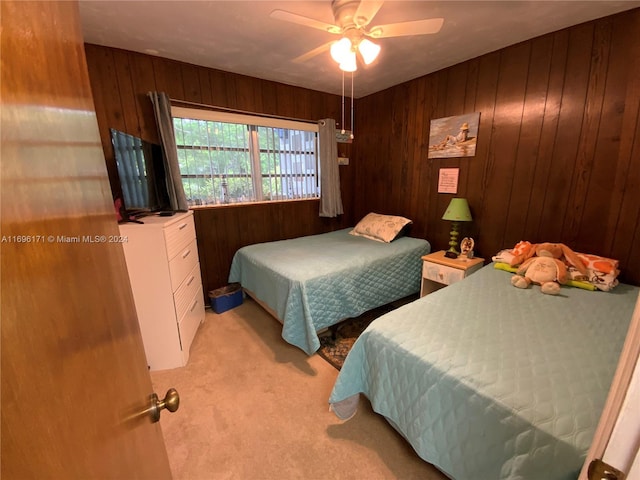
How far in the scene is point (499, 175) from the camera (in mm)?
2467

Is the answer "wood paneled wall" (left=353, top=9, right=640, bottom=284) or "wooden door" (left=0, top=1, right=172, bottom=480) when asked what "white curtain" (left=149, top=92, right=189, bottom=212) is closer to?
"wooden door" (left=0, top=1, right=172, bottom=480)

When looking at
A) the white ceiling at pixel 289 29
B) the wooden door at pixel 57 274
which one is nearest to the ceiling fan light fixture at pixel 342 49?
the white ceiling at pixel 289 29

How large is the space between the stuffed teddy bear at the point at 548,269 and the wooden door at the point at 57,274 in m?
2.19

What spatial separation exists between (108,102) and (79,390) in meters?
2.66

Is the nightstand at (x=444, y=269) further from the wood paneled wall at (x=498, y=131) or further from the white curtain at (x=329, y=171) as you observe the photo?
the white curtain at (x=329, y=171)

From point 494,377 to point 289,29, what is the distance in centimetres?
238

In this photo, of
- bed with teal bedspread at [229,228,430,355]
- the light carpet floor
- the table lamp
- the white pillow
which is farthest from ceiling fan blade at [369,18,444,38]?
the light carpet floor

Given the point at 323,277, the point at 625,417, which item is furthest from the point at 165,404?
the point at 323,277

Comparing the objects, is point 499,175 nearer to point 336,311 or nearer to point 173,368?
point 336,311

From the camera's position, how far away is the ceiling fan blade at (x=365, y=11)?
1.36 m

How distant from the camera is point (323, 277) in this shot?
2.11m

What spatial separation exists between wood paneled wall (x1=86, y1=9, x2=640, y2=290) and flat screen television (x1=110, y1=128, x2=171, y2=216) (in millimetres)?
297

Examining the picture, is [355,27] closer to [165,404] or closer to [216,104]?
[216,104]

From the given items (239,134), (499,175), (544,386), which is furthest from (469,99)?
(544,386)
